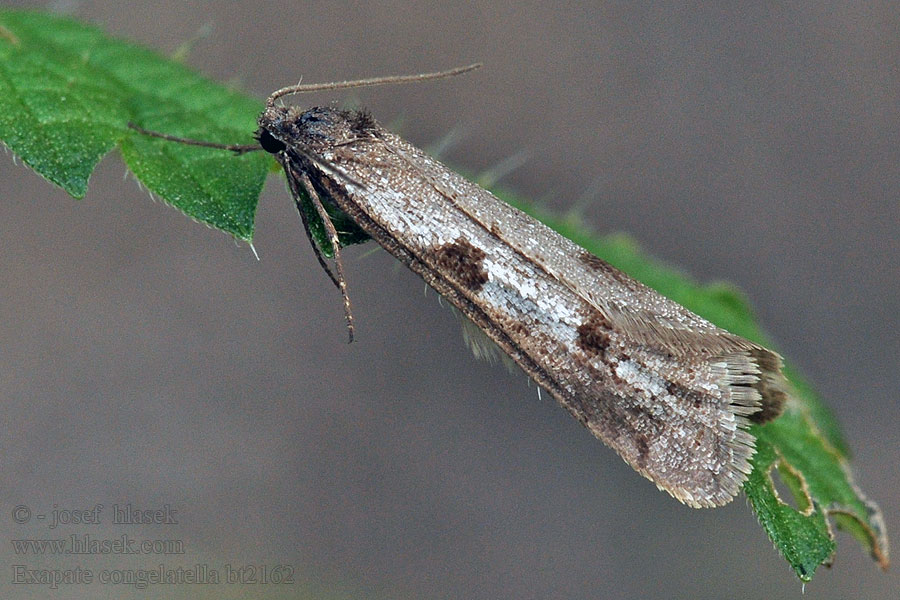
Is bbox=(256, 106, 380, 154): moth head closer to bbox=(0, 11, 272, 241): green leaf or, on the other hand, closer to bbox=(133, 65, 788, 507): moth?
bbox=(133, 65, 788, 507): moth

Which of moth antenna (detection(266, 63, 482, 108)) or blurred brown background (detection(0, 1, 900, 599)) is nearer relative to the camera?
moth antenna (detection(266, 63, 482, 108))

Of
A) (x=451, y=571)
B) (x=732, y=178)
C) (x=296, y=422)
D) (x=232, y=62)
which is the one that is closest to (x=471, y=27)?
(x=232, y=62)

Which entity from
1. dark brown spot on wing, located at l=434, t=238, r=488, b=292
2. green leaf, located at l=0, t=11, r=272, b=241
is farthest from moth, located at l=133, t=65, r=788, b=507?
green leaf, located at l=0, t=11, r=272, b=241

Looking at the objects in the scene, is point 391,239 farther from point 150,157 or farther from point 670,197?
point 670,197

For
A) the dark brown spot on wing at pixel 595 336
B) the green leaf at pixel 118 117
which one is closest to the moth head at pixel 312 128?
the green leaf at pixel 118 117

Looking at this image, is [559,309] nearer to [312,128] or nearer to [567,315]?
[567,315]
